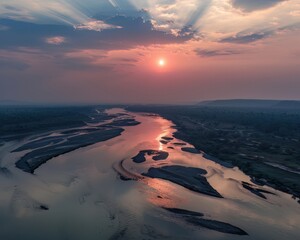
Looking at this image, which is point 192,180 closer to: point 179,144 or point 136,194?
point 136,194

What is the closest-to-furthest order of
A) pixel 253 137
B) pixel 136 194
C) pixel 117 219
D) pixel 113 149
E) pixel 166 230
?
pixel 166 230 → pixel 117 219 → pixel 136 194 → pixel 113 149 → pixel 253 137

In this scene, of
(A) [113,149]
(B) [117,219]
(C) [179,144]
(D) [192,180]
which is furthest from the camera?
(C) [179,144]

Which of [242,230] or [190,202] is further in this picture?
[190,202]

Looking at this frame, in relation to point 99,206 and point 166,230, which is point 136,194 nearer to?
point 99,206

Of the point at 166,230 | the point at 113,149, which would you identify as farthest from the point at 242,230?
the point at 113,149

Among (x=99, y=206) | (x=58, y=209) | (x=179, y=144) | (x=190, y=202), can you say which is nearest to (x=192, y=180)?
(x=190, y=202)

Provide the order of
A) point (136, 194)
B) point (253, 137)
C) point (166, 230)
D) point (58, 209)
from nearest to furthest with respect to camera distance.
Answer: point (166, 230) < point (58, 209) < point (136, 194) < point (253, 137)
